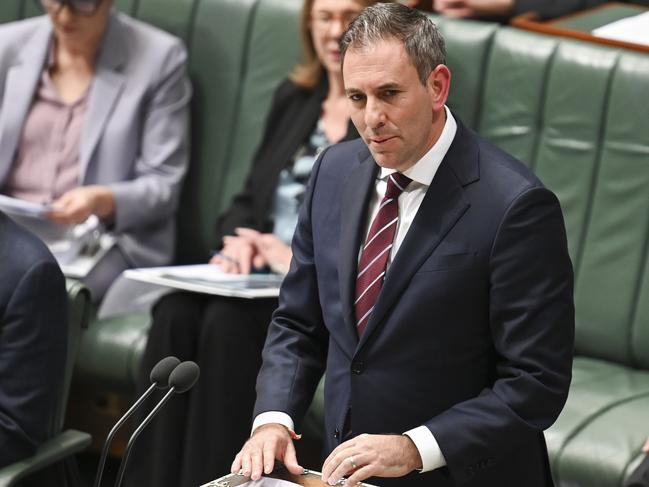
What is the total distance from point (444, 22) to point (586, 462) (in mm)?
1466

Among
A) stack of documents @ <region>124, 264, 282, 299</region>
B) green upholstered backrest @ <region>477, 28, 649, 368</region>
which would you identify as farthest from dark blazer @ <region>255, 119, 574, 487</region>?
green upholstered backrest @ <region>477, 28, 649, 368</region>

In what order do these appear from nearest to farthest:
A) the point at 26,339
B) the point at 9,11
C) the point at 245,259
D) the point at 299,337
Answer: the point at 299,337, the point at 26,339, the point at 245,259, the point at 9,11

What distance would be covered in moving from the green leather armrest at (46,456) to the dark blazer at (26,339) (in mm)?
26

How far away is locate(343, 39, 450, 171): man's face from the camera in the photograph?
200cm

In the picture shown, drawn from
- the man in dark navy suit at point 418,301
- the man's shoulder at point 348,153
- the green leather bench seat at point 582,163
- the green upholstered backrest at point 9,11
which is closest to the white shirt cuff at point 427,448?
the man in dark navy suit at point 418,301

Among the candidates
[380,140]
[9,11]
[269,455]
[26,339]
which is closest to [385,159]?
[380,140]

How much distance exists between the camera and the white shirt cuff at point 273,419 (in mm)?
2168

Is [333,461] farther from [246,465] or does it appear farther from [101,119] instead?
[101,119]

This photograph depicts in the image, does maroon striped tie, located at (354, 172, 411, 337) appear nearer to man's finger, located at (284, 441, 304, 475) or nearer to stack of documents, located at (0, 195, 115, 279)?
man's finger, located at (284, 441, 304, 475)

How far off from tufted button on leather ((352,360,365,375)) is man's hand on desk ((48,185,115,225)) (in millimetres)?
1866

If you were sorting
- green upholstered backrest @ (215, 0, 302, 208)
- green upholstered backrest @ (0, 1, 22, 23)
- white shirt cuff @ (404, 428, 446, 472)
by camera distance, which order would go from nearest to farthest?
white shirt cuff @ (404, 428, 446, 472) < green upholstered backrest @ (215, 0, 302, 208) < green upholstered backrest @ (0, 1, 22, 23)

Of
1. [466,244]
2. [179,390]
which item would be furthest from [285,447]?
[466,244]

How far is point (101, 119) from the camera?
4.12m

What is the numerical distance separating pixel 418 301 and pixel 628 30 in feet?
6.48
